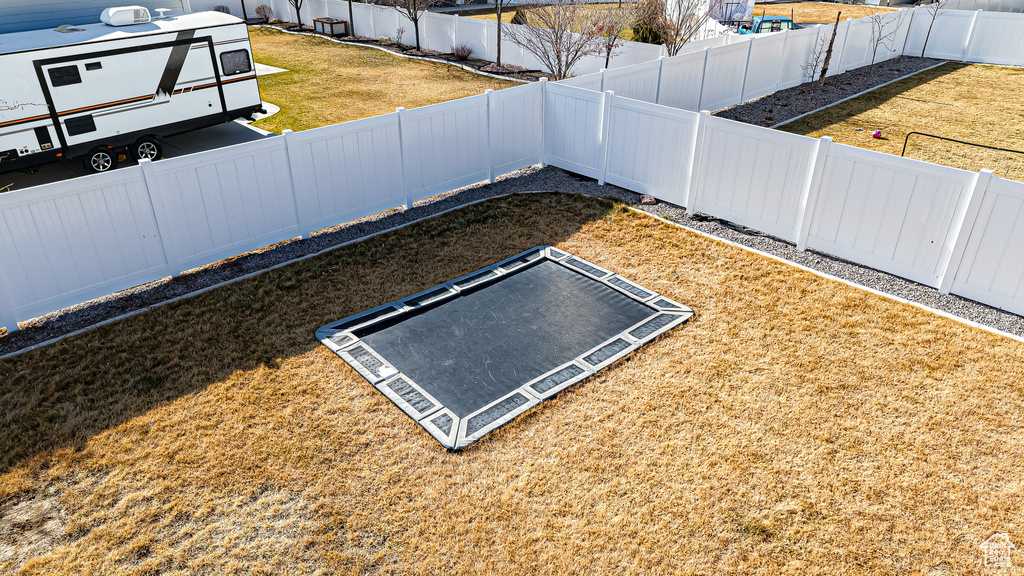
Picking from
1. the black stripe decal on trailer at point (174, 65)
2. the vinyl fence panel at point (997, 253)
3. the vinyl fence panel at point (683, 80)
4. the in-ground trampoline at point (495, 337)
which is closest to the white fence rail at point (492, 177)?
the vinyl fence panel at point (997, 253)

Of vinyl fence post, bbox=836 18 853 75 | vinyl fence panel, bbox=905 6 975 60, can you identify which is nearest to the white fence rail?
vinyl fence post, bbox=836 18 853 75

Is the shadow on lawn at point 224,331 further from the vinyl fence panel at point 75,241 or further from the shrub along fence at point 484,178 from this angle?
the shrub along fence at point 484,178

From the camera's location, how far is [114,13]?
1288cm

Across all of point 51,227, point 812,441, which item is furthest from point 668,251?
point 51,227

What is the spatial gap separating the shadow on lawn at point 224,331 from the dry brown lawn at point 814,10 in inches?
1171

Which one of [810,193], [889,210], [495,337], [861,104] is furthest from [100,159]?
[861,104]

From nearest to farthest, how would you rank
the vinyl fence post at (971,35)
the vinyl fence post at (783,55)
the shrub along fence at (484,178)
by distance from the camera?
the shrub along fence at (484,178) → the vinyl fence post at (783,55) → the vinyl fence post at (971,35)

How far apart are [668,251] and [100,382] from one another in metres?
7.53

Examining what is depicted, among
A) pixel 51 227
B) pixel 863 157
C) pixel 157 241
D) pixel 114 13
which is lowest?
pixel 157 241

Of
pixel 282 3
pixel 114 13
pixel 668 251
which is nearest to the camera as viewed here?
pixel 668 251

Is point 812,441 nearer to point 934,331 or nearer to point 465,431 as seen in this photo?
point 934,331

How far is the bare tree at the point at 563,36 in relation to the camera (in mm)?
19000

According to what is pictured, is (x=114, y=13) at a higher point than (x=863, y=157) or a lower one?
higher

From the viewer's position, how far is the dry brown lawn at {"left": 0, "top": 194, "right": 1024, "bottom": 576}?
190 inches
